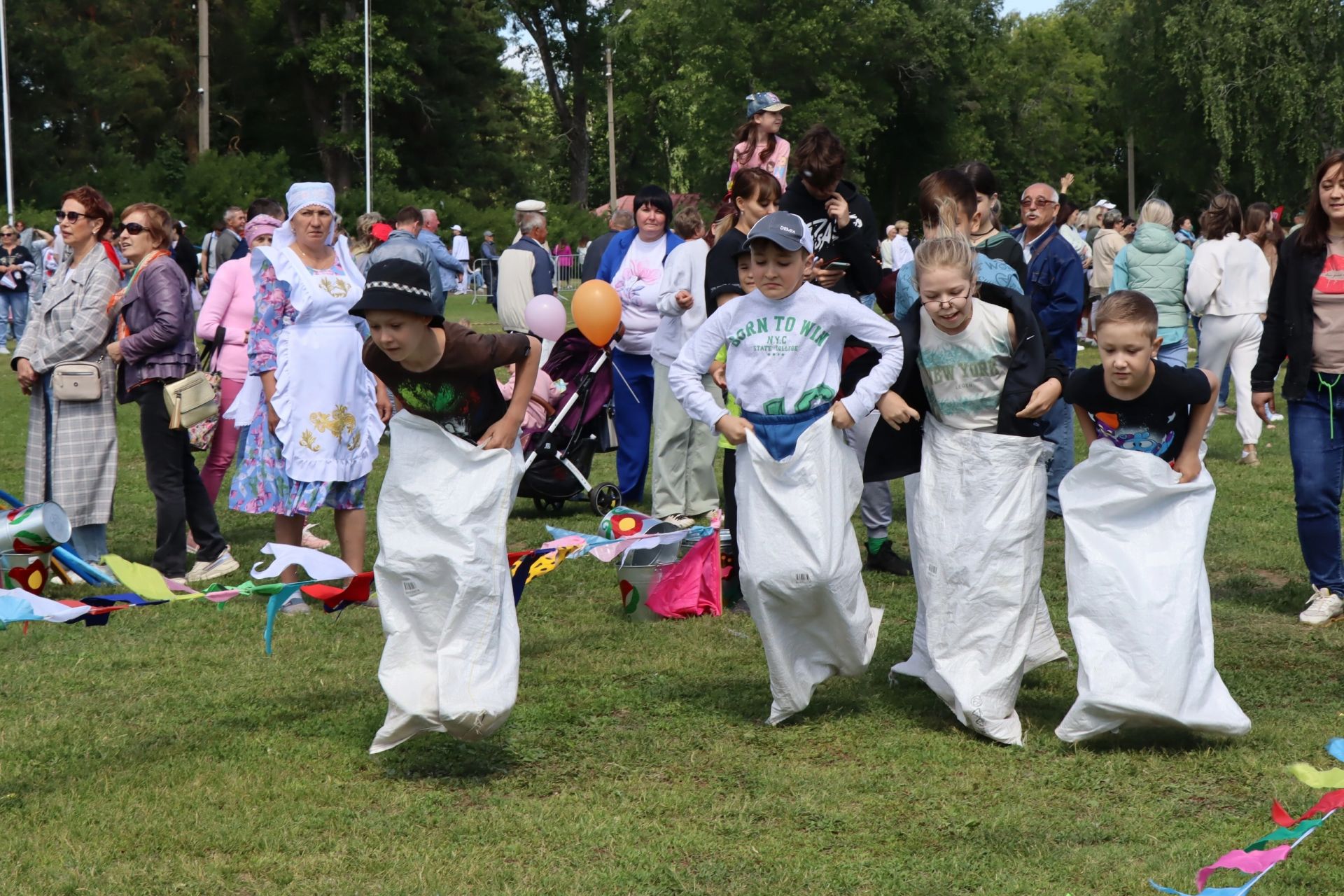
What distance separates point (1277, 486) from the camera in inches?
408

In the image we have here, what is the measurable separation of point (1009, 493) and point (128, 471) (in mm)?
8876

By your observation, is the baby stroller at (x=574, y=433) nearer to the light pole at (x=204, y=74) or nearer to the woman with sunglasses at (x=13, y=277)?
the woman with sunglasses at (x=13, y=277)

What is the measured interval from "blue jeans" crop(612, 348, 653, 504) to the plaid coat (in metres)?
3.44

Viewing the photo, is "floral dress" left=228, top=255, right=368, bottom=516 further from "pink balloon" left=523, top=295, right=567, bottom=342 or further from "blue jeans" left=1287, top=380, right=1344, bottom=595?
"blue jeans" left=1287, top=380, right=1344, bottom=595

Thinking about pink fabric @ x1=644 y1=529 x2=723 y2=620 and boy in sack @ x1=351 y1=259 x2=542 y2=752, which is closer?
boy in sack @ x1=351 y1=259 x2=542 y2=752

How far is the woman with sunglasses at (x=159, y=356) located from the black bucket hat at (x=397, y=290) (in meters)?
3.37

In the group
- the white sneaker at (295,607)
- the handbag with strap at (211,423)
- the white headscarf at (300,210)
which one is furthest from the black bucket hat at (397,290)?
the handbag with strap at (211,423)

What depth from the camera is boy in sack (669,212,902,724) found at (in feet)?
16.2

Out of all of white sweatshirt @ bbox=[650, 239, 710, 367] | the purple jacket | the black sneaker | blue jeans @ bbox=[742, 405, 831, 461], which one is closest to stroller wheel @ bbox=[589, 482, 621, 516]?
white sweatshirt @ bbox=[650, 239, 710, 367]

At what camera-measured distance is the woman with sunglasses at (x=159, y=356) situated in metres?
7.63

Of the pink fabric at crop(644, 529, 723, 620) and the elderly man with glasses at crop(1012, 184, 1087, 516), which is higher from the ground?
the elderly man with glasses at crop(1012, 184, 1087, 516)

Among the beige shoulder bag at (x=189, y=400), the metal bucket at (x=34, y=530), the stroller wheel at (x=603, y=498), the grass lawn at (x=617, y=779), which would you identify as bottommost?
the grass lawn at (x=617, y=779)

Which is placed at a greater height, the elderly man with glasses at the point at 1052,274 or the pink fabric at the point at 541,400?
the elderly man with glasses at the point at 1052,274

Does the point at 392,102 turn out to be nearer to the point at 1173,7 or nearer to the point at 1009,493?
the point at 1173,7
